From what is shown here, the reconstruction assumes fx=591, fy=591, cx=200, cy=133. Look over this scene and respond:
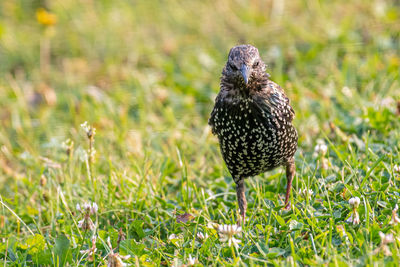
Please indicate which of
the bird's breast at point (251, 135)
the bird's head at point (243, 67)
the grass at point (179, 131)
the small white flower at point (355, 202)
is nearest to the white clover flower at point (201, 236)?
the grass at point (179, 131)

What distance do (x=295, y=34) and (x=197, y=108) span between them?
1853 millimetres

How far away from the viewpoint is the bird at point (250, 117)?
160 inches

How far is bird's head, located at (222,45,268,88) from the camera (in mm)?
3992

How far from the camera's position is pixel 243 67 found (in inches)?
156

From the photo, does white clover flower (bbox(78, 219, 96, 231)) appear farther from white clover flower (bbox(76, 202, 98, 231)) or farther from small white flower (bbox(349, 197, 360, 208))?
small white flower (bbox(349, 197, 360, 208))

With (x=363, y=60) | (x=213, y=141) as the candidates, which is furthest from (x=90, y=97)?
(x=363, y=60)

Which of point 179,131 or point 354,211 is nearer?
point 354,211

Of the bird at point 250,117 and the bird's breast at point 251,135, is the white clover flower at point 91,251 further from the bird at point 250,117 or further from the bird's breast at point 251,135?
the bird's breast at point 251,135

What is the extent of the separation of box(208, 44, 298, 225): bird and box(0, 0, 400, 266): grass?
0.96 feet

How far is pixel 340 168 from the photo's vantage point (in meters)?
4.62

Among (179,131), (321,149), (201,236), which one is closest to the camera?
(201,236)

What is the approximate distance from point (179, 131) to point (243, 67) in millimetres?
2281

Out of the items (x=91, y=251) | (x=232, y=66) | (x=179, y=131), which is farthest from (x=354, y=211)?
(x=179, y=131)

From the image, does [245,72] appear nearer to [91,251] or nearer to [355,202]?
[355,202]
